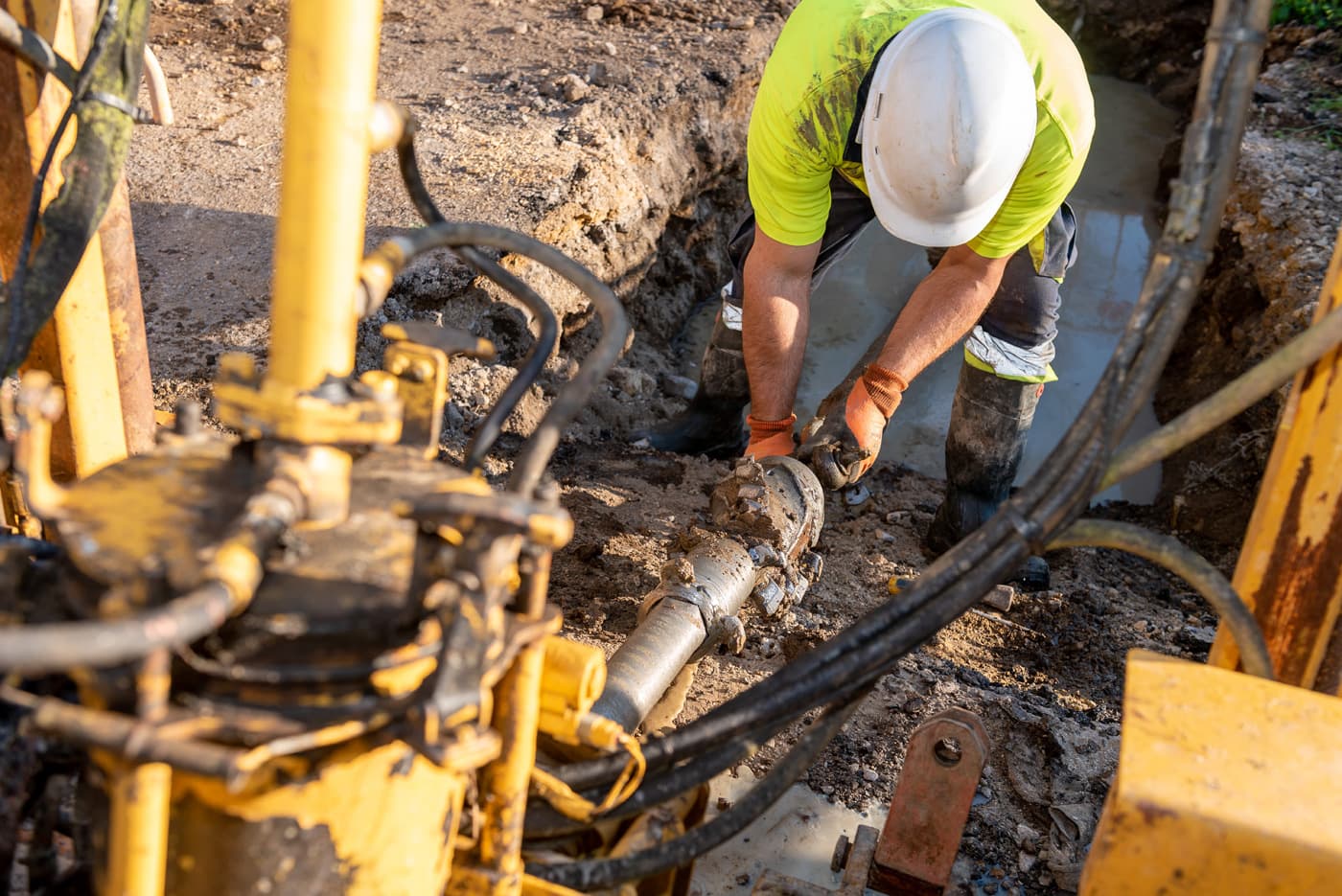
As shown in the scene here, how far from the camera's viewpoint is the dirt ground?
2795 millimetres

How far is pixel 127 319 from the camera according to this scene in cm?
230

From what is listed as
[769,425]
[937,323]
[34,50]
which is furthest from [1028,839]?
[34,50]

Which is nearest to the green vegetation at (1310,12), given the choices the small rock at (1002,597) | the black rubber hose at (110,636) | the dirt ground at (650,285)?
the dirt ground at (650,285)

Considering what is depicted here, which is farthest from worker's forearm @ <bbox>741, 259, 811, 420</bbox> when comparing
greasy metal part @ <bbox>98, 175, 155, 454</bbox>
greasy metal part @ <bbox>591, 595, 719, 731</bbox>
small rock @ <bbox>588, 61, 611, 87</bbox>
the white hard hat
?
small rock @ <bbox>588, 61, 611, 87</bbox>

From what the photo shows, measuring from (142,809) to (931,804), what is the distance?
133 centimetres

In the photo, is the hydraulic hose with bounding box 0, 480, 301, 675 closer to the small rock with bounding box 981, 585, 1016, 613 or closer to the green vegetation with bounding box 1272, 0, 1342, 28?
the small rock with bounding box 981, 585, 1016, 613

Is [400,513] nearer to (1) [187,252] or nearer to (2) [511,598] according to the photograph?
(2) [511,598]

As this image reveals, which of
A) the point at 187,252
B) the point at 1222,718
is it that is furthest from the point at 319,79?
the point at 187,252

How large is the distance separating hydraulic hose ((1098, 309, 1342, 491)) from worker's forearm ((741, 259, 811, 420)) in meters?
1.86

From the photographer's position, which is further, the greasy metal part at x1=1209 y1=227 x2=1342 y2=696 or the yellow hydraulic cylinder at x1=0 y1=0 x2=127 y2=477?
the yellow hydraulic cylinder at x1=0 y1=0 x2=127 y2=477

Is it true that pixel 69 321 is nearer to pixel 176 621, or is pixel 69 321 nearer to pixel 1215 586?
pixel 176 621

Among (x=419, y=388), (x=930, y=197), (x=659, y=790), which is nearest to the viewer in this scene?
(x=419, y=388)

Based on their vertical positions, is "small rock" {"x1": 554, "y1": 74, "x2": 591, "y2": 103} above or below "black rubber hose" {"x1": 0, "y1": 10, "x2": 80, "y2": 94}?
above

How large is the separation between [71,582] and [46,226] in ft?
3.03
